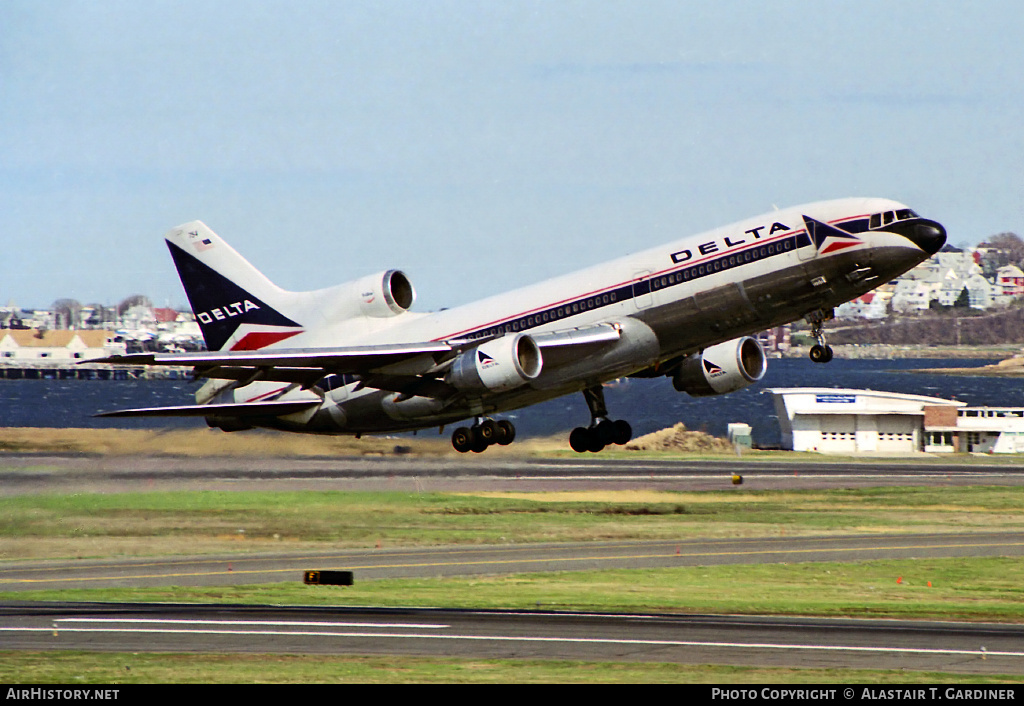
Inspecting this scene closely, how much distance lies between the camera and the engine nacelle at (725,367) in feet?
149

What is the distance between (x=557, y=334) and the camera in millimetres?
42031

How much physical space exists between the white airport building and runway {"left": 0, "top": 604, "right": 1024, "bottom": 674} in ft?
266

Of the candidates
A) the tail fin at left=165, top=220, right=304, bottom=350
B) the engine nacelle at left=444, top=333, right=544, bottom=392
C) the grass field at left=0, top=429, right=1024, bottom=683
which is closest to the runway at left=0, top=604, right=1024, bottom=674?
the grass field at left=0, top=429, right=1024, bottom=683

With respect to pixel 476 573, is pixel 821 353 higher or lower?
higher

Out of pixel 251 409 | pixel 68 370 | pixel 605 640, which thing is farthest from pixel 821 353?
pixel 68 370

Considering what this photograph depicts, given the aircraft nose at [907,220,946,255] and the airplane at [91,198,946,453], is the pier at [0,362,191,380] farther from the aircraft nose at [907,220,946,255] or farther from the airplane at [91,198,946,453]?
the aircraft nose at [907,220,946,255]

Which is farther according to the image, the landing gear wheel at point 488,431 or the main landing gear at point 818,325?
the landing gear wheel at point 488,431

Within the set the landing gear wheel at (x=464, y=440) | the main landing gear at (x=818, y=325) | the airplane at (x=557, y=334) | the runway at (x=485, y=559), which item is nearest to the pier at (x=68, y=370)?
the airplane at (x=557, y=334)

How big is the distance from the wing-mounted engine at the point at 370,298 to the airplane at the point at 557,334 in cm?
5

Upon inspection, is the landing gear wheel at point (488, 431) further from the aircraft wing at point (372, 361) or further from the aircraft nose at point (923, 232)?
the aircraft nose at point (923, 232)

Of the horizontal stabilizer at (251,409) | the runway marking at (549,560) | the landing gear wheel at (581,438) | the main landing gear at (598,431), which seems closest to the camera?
the horizontal stabilizer at (251,409)

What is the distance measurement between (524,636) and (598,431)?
28.3 feet

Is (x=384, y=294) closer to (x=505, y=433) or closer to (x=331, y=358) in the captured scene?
(x=331, y=358)

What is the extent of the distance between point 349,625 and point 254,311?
44.8 feet
